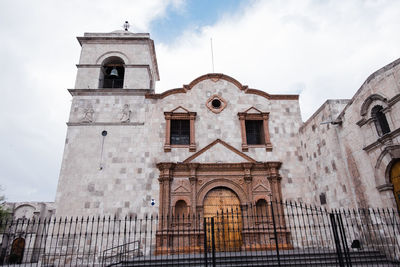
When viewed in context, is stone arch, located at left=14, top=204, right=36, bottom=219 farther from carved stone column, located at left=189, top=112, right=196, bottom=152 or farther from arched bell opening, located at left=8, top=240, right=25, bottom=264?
carved stone column, located at left=189, top=112, right=196, bottom=152

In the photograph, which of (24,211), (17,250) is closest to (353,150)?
(24,211)

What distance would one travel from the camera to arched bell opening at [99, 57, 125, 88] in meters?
17.2

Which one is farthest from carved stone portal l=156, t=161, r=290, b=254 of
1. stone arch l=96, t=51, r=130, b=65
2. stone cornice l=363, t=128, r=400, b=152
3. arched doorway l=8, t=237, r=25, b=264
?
arched doorway l=8, t=237, r=25, b=264

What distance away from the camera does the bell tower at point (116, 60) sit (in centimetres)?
1658

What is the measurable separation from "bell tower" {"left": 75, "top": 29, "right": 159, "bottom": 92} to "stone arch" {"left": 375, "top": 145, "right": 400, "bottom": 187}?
12.4m

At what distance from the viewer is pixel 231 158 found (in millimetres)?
14805

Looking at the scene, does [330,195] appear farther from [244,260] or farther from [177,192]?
[177,192]

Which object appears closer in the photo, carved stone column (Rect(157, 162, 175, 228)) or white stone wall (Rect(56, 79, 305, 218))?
carved stone column (Rect(157, 162, 175, 228))

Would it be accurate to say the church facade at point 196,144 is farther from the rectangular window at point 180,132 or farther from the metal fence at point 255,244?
the metal fence at point 255,244

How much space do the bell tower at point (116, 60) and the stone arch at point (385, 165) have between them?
1239cm

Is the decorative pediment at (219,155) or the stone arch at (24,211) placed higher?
the decorative pediment at (219,155)

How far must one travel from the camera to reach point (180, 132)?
15.7m

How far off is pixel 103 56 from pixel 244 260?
14.3 meters

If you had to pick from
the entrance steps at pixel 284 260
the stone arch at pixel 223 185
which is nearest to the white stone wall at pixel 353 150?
the entrance steps at pixel 284 260
